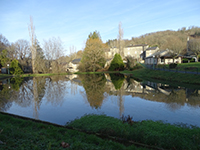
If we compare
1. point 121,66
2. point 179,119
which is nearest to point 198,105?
point 179,119

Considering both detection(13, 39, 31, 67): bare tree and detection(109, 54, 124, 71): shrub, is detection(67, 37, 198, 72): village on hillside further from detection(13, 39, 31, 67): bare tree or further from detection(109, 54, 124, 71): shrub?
detection(13, 39, 31, 67): bare tree

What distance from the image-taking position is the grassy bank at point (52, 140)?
12.9ft

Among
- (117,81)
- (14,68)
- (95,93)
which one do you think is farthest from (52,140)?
(14,68)

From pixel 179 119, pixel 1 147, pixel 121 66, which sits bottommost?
pixel 179 119

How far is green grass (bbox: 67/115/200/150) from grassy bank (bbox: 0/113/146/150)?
67 cm

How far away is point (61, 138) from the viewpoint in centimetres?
448

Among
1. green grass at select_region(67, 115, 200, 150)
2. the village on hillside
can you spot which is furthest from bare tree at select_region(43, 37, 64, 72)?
green grass at select_region(67, 115, 200, 150)

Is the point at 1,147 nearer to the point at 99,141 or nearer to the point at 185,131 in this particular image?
the point at 99,141

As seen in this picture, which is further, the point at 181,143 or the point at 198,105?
the point at 198,105

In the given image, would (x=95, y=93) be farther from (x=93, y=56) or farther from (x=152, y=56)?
(x=152, y=56)

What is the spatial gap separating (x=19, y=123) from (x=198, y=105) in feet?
32.9

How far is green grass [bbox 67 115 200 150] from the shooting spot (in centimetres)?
436

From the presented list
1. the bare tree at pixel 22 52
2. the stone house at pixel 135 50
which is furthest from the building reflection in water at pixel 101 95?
the stone house at pixel 135 50

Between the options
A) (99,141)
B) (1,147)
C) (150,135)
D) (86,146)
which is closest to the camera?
(1,147)
